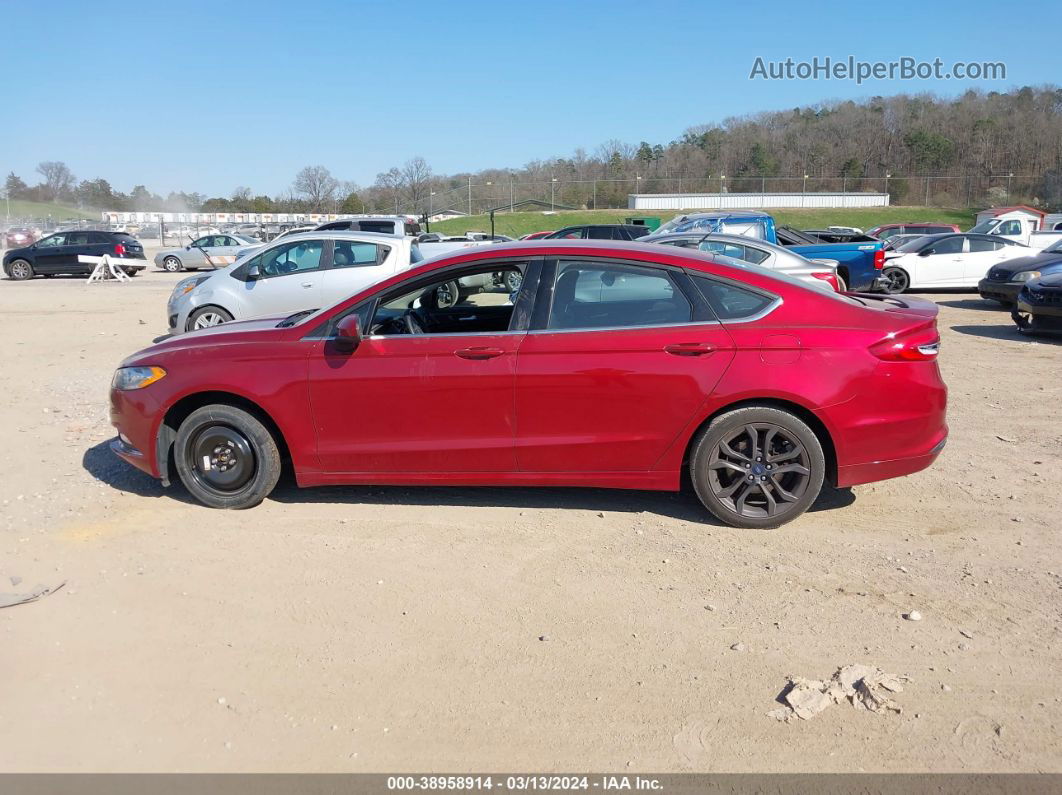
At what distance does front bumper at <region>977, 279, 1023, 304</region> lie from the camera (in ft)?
49.9

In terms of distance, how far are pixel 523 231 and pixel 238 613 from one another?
57.1 meters

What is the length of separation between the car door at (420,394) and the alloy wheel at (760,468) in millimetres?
1242

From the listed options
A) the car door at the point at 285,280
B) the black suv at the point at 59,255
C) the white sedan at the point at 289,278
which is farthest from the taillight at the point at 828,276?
the black suv at the point at 59,255

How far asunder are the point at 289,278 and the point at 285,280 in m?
0.06

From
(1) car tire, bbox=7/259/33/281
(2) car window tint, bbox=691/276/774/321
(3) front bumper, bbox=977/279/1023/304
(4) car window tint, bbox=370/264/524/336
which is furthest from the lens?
(1) car tire, bbox=7/259/33/281

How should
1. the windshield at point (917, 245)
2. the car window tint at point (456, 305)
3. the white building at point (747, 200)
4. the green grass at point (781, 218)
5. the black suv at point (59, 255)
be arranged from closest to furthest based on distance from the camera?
the car window tint at point (456, 305), the windshield at point (917, 245), the black suv at point (59, 255), the green grass at point (781, 218), the white building at point (747, 200)

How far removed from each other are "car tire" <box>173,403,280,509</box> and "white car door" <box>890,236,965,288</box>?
17797mm

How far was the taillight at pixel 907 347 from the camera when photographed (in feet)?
16.4

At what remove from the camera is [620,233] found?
2447cm

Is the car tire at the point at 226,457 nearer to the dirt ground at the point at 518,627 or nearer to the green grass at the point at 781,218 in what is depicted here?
the dirt ground at the point at 518,627

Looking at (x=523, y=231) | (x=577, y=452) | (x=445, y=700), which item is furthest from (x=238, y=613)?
(x=523, y=231)

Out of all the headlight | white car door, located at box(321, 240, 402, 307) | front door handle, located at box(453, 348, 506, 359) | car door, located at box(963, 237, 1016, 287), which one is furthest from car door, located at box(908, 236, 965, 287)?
the headlight

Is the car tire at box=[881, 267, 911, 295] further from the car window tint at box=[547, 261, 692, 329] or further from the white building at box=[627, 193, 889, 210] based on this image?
the white building at box=[627, 193, 889, 210]

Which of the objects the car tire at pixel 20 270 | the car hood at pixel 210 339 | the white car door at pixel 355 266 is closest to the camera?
the car hood at pixel 210 339
